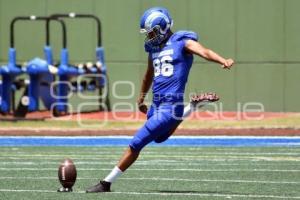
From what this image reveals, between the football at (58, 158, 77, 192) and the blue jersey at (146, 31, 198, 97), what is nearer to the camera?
the football at (58, 158, 77, 192)

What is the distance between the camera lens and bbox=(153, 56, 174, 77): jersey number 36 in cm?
1077

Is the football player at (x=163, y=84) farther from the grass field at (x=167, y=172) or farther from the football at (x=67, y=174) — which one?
the grass field at (x=167, y=172)

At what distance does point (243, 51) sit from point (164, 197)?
52.6ft

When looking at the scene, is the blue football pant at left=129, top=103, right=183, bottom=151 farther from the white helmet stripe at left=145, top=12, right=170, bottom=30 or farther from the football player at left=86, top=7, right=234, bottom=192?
the white helmet stripe at left=145, top=12, right=170, bottom=30

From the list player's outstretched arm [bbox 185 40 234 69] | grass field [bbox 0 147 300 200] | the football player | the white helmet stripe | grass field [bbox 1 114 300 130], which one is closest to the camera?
player's outstretched arm [bbox 185 40 234 69]

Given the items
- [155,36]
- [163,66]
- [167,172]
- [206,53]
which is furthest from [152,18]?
[167,172]

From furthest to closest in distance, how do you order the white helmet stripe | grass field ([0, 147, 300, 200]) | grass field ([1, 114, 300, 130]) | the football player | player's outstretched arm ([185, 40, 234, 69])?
grass field ([1, 114, 300, 130]) < the white helmet stripe < the football player < grass field ([0, 147, 300, 200]) < player's outstretched arm ([185, 40, 234, 69])

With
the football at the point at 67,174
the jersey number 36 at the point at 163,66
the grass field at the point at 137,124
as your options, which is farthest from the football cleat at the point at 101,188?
the grass field at the point at 137,124

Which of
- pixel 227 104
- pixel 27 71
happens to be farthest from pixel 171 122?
pixel 227 104

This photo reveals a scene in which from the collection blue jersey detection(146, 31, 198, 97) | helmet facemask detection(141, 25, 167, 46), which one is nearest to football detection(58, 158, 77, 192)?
blue jersey detection(146, 31, 198, 97)

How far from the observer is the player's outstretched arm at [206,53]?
32.4ft

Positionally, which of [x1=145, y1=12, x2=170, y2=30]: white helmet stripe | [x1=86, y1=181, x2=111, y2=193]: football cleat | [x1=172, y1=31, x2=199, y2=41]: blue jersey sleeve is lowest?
[x1=86, y1=181, x2=111, y2=193]: football cleat

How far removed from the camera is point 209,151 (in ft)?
54.6

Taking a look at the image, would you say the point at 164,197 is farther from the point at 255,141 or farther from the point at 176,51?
the point at 255,141
